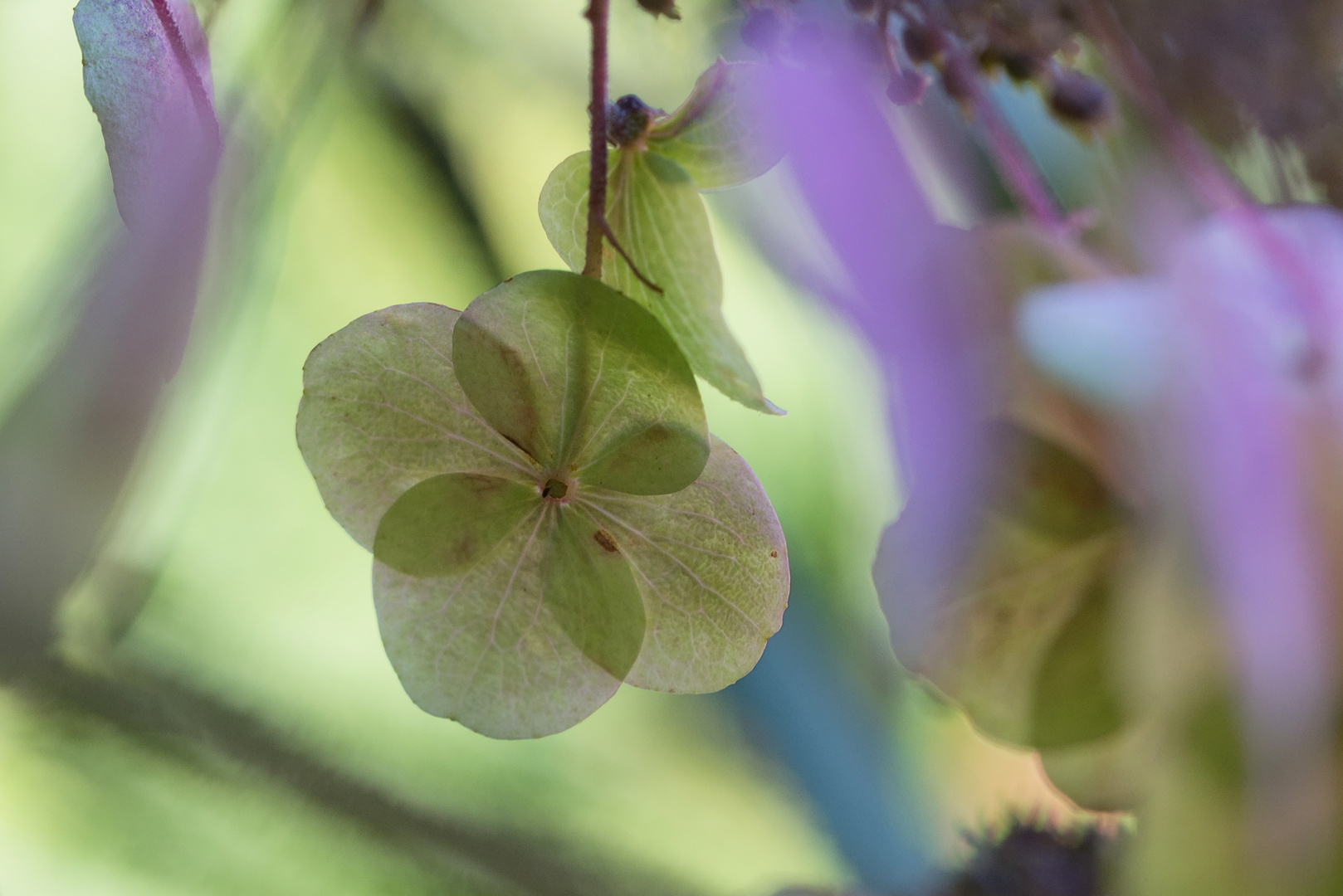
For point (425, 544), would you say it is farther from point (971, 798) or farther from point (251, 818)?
point (971, 798)

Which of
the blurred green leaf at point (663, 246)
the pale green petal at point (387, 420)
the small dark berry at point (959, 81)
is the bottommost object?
the pale green petal at point (387, 420)

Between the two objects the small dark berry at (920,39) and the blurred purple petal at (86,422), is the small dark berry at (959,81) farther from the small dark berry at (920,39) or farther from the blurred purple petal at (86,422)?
the blurred purple petal at (86,422)

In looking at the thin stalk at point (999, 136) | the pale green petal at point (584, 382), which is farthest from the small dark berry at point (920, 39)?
the pale green petal at point (584, 382)

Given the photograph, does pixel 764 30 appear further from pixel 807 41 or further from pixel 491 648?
pixel 491 648

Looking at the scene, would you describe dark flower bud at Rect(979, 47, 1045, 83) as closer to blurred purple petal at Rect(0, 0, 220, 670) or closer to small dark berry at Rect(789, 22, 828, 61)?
small dark berry at Rect(789, 22, 828, 61)

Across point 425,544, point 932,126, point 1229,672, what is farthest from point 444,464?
point 932,126

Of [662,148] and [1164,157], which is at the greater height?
[1164,157]
